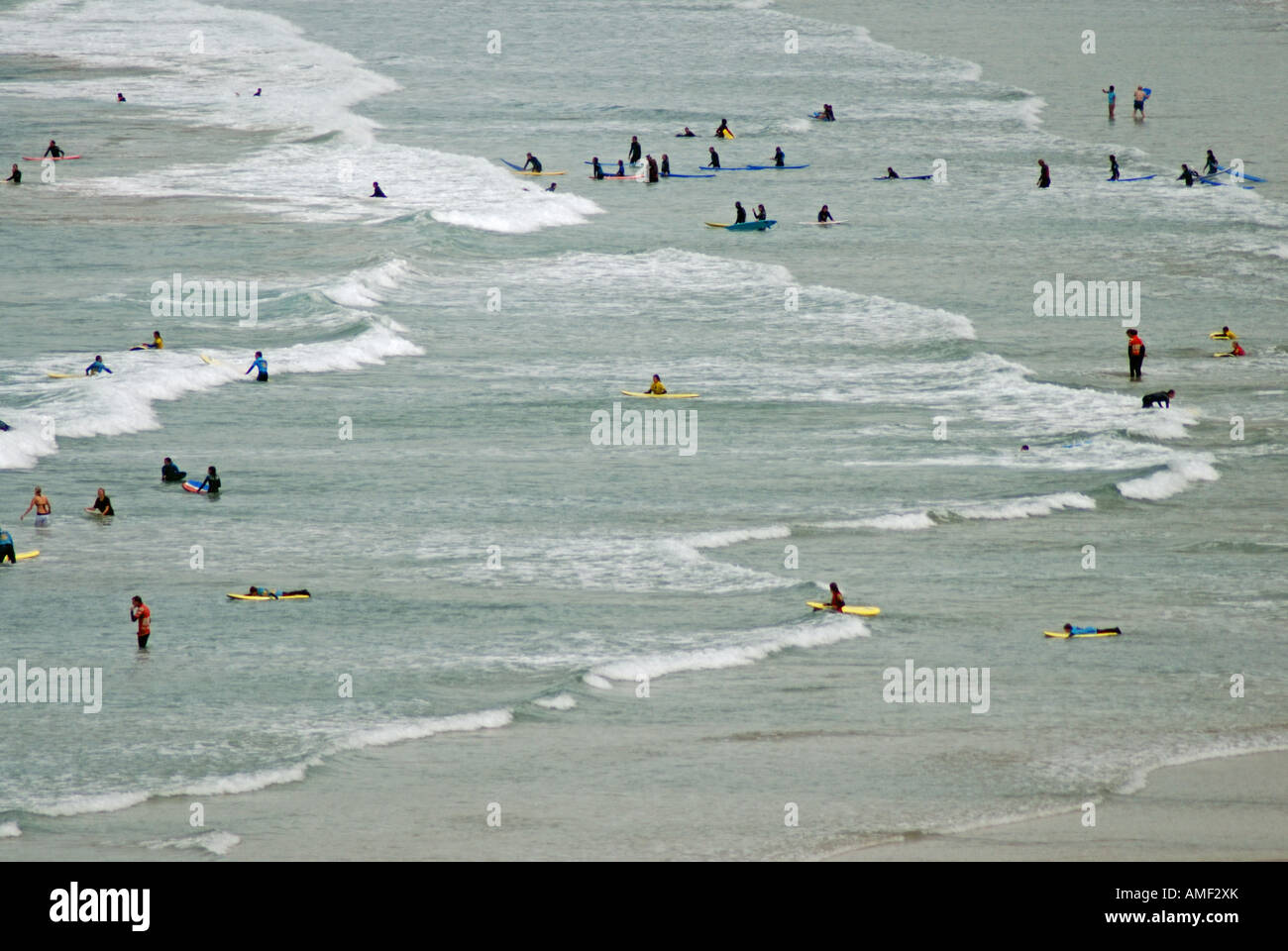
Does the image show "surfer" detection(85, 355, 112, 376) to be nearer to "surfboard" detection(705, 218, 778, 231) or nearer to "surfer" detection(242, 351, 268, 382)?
"surfer" detection(242, 351, 268, 382)

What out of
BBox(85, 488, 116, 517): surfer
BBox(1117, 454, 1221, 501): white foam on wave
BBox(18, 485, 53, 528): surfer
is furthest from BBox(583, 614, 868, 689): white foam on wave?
BBox(18, 485, 53, 528): surfer

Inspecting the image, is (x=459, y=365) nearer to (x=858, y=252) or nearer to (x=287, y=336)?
(x=287, y=336)

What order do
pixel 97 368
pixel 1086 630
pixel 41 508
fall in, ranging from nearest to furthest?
pixel 1086 630, pixel 41 508, pixel 97 368

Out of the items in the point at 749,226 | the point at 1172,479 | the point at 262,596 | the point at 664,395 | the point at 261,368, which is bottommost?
the point at 262,596

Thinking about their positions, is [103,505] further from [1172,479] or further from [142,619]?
[1172,479]

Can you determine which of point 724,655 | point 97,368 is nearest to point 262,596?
point 724,655

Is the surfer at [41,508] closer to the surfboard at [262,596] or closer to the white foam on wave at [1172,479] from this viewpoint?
the surfboard at [262,596]
